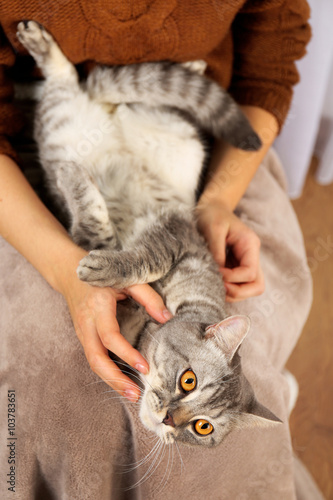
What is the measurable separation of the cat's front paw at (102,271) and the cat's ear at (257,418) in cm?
38

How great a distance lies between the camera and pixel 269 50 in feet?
4.02

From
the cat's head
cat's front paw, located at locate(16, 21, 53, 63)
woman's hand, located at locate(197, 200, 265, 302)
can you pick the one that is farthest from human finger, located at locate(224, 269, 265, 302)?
cat's front paw, located at locate(16, 21, 53, 63)

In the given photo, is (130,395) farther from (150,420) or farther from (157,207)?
(157,207)

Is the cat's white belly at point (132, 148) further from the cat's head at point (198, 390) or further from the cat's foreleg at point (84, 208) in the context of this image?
the cat's head at point (198, 390)

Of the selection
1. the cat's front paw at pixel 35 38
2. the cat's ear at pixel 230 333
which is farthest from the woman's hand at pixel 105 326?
the cat's front paw at pixel 35 38

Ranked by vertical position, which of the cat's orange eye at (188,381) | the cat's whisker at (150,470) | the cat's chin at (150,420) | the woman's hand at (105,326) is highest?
the woman's hand at (105,326)

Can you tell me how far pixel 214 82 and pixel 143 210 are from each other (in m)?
0.45

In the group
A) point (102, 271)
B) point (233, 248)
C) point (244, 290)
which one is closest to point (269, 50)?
point (233, 248)

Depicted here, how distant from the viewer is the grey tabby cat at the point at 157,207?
2.67 feet

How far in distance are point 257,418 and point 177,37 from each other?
0.96 m

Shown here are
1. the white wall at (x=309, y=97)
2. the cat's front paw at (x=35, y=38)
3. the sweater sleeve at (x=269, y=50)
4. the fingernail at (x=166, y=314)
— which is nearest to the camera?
the fingernail at (x=166, y=314)

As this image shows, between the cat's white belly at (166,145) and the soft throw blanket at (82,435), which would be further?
the cat's white belly at (166,145)

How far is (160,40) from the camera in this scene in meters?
1.03

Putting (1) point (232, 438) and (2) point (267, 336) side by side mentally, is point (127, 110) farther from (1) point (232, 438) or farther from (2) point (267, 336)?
(1) point (232, 438)
